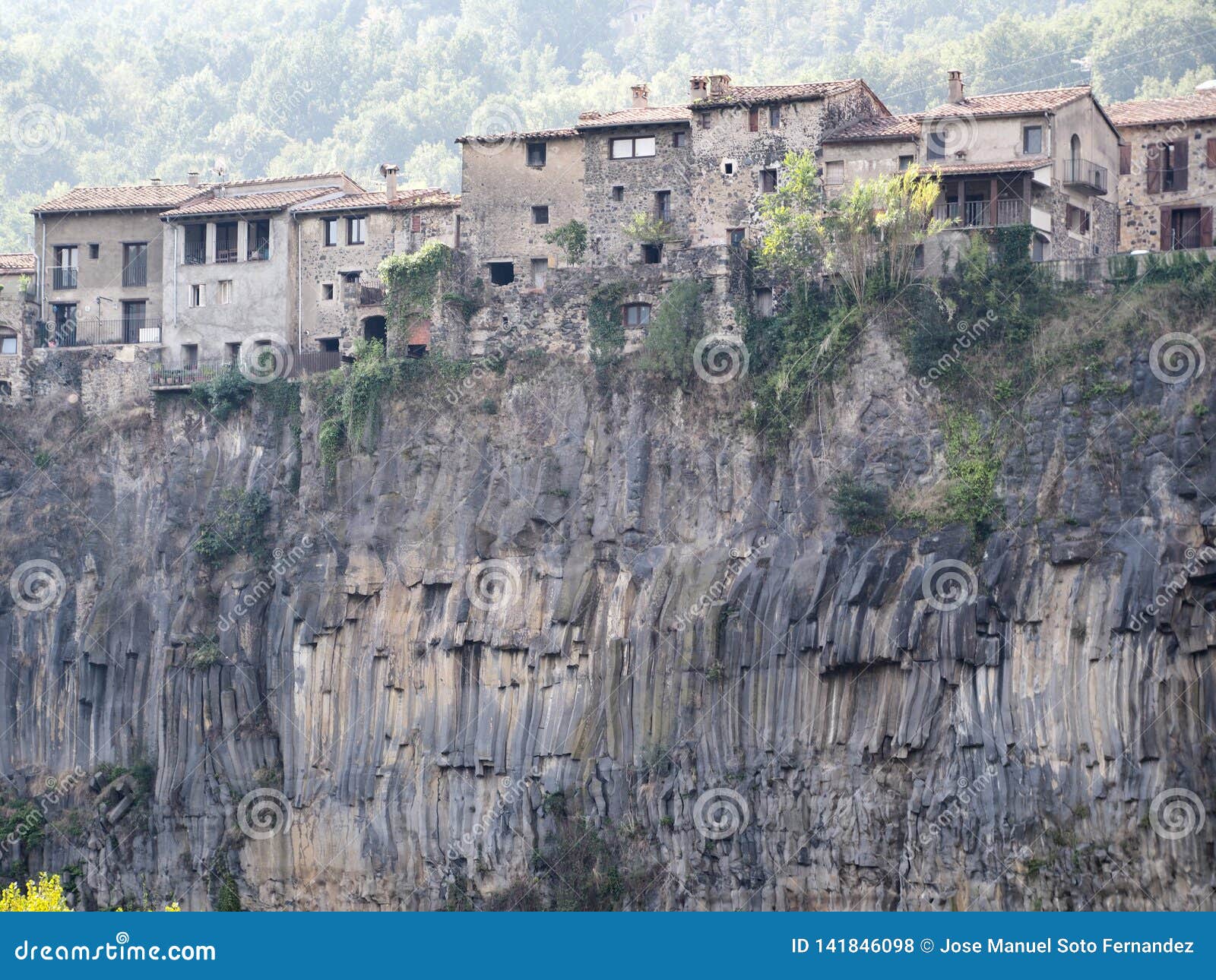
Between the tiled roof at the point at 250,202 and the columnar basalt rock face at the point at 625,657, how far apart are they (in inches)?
290

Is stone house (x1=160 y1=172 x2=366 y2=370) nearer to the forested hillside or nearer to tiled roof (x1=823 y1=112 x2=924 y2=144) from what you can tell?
tiled roof (x1=823 y1=112 x2=924 y2=144)

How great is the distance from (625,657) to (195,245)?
2431 centimetres

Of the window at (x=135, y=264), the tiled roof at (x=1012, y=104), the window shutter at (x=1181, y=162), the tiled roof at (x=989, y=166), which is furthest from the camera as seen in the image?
the window at (x=135, y=264)

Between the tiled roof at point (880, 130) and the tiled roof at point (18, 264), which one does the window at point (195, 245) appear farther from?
the tiled roof at point (880, 130)

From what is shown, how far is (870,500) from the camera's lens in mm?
78312

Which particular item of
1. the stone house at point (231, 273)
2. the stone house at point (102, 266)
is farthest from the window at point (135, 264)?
the stone house at point (231, 273)

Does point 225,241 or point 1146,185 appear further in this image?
point 225,241

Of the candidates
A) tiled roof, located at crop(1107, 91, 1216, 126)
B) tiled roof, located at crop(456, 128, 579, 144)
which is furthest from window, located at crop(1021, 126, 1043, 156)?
tiled roof, located at crop(456, 128, 579, 144)

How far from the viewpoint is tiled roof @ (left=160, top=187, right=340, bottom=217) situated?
303ft

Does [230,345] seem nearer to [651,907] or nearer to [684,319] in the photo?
[684,319]

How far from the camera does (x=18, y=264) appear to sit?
97.8 meters

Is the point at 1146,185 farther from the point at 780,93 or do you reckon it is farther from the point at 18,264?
the point at 18,264

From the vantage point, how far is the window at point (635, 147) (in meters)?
86.9

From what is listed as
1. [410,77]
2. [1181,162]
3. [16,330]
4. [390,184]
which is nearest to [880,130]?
[1181,162]
